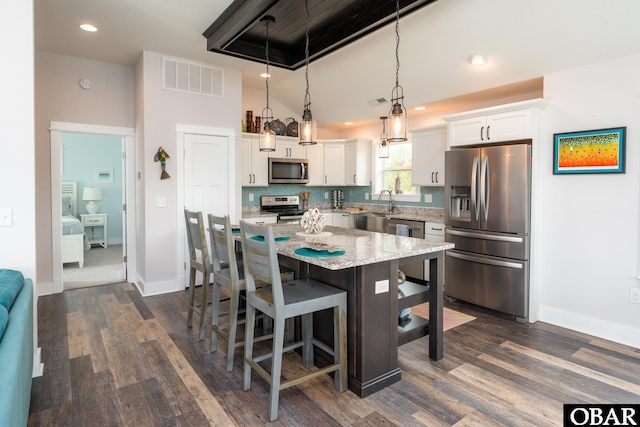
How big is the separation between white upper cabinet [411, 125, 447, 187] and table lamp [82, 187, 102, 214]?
21.1ft

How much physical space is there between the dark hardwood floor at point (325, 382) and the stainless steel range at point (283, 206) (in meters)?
2.71

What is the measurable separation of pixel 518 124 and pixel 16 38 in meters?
4.07

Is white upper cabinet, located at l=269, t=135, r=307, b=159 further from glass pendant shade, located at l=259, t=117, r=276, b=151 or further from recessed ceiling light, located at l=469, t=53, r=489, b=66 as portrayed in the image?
recessed ceiling light, located at l=469, t=53, r=489, b=66

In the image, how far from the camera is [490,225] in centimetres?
375

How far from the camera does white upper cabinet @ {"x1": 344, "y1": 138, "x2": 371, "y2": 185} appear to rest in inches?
241

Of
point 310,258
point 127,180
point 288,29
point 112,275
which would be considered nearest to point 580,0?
point 288,29

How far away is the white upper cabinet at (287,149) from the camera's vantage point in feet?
19.1

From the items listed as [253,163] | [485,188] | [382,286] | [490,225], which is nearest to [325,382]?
[382,286]

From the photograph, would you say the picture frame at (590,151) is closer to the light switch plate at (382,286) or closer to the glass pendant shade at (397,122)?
the glass pendant shade at (397,122)

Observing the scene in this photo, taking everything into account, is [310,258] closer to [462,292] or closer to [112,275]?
[462,292]

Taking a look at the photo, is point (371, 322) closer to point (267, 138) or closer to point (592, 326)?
point (267, 138)

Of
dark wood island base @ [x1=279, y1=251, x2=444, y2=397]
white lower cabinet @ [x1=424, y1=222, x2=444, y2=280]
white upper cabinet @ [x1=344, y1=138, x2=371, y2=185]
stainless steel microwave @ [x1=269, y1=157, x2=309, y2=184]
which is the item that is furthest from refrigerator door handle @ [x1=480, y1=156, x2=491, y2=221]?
stainless steel microwave @ [x1=269, y1=157, x2=309, y2=184]

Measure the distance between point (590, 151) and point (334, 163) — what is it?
147 inches

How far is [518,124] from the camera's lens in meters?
3.62
